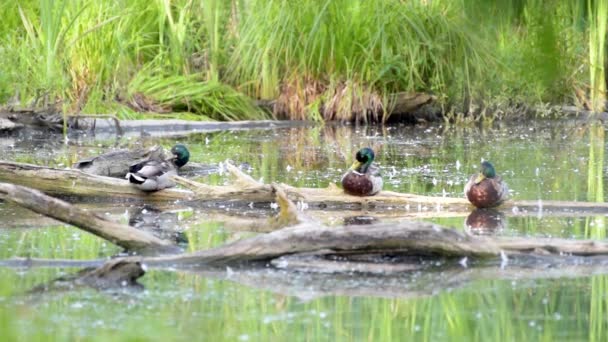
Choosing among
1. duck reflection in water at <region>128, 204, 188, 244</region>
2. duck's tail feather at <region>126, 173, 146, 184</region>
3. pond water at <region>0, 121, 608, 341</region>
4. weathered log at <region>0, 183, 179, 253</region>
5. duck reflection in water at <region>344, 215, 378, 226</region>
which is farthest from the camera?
duck's tail feather at <region>126, 173, 146, 184</region>

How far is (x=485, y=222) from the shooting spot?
6.69m

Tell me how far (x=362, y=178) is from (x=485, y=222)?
→ 90 centimetres

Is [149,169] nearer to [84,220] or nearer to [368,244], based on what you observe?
[84,220]

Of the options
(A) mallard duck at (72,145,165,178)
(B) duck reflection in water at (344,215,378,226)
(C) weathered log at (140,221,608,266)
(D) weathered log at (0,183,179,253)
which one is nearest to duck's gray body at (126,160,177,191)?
(A) mallard duck at (72,145,165,178)

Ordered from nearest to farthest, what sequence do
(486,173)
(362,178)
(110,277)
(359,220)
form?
(110,277) < (359,220) < (486,173) < (362,178)

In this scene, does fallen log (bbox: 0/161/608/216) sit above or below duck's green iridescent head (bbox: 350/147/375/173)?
below

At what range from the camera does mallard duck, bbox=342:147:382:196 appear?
7191 millimetres

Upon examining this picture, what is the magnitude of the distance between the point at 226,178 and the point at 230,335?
5021 millimetres

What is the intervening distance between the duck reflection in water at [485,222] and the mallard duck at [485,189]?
60 millimetres

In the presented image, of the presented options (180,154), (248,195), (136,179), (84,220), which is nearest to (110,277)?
(84,220)

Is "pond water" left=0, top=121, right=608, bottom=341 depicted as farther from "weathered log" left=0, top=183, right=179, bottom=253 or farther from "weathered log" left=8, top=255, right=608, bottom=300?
"weathered log" left=0, top=183, right=179, bottom=253

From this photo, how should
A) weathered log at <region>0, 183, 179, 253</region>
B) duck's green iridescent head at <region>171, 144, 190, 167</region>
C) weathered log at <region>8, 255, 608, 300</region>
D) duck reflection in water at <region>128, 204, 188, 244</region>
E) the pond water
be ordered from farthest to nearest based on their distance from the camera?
duck's green iridescent head at <region>171, 144, 190, 167</region>
duck reflection in water at <region>128, 204, 188, 244</region>
weathered log at <region>0, 183, 179, 253</region>
weathered log at <region>8, 255, 608, 300</region>
the pond water

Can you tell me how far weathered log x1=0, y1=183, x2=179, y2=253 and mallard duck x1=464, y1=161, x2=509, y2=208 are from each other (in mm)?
2328

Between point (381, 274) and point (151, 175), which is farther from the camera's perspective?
point (151, 175)
